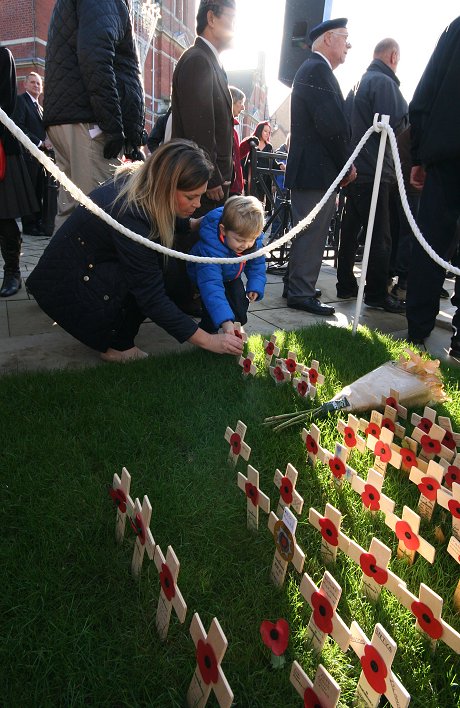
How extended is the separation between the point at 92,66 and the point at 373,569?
315 cm

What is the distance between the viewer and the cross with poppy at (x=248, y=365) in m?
2.64

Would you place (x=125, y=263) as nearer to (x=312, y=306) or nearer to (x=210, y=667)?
(x=210, y=667)

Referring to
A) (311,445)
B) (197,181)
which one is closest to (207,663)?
(311,445)

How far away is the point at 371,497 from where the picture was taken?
62.5 inches

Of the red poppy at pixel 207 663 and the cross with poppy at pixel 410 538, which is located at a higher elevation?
the red poppy at pixel 207 663

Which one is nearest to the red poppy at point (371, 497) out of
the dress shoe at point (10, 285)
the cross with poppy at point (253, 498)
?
the cross with poppy at point (253, 498)

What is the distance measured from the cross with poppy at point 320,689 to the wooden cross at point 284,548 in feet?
0.98

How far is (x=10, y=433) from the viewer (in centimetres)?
201

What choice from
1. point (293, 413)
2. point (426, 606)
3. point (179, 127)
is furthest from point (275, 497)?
point (179, 127)

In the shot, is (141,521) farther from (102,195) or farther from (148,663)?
(102,195)

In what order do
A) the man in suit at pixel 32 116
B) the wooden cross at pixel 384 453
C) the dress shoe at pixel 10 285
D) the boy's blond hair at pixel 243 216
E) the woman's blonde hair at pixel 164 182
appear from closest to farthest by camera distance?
the wooden cross at pixel 384 453
the woman's blonde hair at pixel 164 182
the boy's blond hair at pixel 243 216
the dress shoe at pixel 10 285
the man in suit at pixel 32 116

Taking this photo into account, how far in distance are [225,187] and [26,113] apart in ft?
13.8

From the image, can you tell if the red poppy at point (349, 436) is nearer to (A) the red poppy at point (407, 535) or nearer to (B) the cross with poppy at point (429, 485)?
(B) the cross with poppy at point (429, 485)

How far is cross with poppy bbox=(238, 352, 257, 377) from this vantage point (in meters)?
2.64
